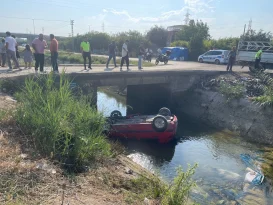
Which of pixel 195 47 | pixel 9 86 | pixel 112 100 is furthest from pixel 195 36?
pixel 9 86

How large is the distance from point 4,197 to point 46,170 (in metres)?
0.90

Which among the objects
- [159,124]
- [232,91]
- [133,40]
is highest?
[133,40]

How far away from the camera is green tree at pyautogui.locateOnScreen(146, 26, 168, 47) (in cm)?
4794

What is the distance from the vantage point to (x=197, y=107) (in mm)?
15688

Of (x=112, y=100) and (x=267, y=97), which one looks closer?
(x=267, y=97)

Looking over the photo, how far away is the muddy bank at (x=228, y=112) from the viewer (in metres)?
11.9

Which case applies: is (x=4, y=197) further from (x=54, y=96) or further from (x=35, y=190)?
(x=54, y=96)

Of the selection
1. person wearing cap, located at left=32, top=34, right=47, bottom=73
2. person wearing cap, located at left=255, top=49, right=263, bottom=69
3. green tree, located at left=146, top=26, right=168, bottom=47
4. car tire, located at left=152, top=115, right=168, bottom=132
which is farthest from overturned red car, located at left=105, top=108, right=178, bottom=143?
green tree, located at left=146, top=26, right=168, bottom=47

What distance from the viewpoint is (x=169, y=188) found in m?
4.40

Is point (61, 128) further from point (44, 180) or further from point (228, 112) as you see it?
point (228, 112)

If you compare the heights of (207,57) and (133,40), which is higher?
(133,40)

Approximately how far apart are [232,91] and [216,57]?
1372 cm

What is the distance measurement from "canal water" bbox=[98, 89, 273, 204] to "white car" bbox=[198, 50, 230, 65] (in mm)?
14456

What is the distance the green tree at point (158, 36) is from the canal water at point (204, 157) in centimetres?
3674
